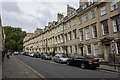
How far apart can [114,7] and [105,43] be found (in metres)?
5.65

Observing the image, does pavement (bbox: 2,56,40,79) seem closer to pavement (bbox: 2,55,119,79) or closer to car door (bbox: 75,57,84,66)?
pavement (bbox: 2,55,119,79)

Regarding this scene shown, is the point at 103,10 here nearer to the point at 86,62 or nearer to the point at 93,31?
the point at 93,31

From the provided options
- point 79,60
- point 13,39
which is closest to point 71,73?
point 79,60

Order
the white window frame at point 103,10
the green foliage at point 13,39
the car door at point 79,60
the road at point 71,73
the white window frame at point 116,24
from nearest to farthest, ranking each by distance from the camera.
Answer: the road at point 71,73 → the car door at point 79,60 → the white window frame at point 116,24 → the white window frame at point 103,10 → the green foliage at point 13,39

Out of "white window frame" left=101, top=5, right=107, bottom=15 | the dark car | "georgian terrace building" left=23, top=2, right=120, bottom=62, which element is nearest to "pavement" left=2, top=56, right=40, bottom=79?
the dark car

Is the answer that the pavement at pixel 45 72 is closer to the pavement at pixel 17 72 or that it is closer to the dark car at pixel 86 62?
the pavement at pixel 17 72

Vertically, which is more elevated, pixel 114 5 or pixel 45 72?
pixel 114 5

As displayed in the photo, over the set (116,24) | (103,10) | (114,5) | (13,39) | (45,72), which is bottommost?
(45,72)

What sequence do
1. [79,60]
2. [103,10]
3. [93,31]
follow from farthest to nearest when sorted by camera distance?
[93,31], [103,10], [79,60]

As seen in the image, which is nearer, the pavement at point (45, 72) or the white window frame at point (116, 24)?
the pavement at point (45, 72)

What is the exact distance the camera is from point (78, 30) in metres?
21.6

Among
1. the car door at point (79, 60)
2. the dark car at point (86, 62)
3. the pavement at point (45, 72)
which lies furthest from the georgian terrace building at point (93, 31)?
the car door at point (79, 60)

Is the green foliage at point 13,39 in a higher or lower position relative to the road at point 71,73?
higher

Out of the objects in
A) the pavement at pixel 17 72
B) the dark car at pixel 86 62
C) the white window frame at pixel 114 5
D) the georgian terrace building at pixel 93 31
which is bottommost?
the pavement at pixel 17 72
